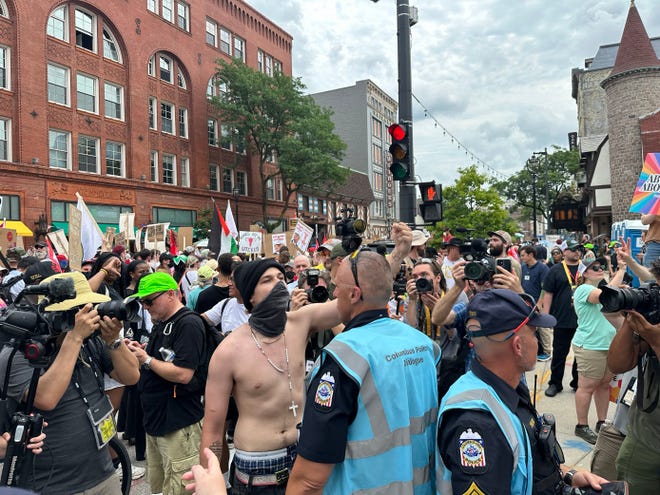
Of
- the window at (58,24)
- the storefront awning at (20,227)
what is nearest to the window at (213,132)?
the window at (58,24)

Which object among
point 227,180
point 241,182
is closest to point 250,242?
point 227,180

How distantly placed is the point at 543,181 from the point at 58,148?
55.1 metres

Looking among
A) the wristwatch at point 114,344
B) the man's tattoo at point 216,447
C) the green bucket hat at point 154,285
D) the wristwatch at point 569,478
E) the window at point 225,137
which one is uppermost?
the window at point 225,137

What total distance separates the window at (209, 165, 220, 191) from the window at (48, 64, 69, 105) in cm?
1089

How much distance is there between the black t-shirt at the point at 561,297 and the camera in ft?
22.8

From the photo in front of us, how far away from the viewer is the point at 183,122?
30.8 metres

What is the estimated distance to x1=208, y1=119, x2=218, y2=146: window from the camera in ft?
108

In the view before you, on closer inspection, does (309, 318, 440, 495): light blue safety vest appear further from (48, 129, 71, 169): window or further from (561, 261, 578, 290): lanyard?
(48, 129, 71, 169): window

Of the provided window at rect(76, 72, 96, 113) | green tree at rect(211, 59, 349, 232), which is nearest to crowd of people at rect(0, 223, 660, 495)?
window at rect(76, 72, 96, 113)

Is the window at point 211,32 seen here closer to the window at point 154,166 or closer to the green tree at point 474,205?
the window at point 154,166

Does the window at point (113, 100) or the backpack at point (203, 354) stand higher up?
the window at point (113, 100)

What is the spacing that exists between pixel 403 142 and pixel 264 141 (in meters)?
27.2

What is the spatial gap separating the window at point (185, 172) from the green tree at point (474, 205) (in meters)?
16.3

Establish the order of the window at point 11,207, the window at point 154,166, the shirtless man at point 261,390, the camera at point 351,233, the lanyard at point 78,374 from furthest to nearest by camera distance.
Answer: the window at point 154,166 → the window at point 11,207 → the camera at point 351,233 → the lanyard at point 78,374 → the shirtless man at point 261,390
